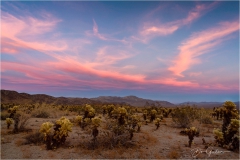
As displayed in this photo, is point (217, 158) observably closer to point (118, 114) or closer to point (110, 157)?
point (110, 157)

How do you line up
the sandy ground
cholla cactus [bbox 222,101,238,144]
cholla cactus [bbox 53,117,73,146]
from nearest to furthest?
1. the sandy ground
2. cholla cactus [bbox 53,117,73,146]
3. cholla cactus [bbox 222,101,238,144]

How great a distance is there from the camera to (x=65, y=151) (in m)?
7.73

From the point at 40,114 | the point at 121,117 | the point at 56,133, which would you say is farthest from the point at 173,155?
the point at 40,114

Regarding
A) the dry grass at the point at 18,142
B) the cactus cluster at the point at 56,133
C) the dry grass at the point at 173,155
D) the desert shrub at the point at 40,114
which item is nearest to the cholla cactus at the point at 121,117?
the cactus cluster at the point at 56,133

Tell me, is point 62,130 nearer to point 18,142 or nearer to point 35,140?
point 35,140

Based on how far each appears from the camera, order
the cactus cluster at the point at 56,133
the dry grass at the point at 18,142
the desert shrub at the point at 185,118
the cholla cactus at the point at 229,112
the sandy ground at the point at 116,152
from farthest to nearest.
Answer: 1. the desert shrub at the point at 185,118
2. the cholla cactus at the point at 229,112
3. the dry grass at the point at 18,142
4. the cactus cluster at the point at 56,133
5. the sandy ground at the point at 116,152

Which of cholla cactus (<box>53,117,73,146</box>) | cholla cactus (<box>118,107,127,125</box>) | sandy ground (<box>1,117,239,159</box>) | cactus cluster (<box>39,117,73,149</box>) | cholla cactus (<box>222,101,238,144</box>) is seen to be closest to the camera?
sandy ground (<box>1,117,239,159</box>)

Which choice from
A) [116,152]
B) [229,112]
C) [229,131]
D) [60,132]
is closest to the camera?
[116,152]

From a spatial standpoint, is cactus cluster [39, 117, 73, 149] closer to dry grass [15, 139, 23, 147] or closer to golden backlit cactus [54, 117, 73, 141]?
golden backlit cactus [54, 117, 73, 141]

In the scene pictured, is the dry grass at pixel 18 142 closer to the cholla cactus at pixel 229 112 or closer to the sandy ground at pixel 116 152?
the sandy ground at pixel 116 152

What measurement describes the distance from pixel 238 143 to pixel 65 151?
7871mm

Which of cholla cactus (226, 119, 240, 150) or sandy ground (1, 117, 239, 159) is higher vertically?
cholla cactus (226, 119, 240, 150)

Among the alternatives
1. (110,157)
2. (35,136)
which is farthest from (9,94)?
(110,157)

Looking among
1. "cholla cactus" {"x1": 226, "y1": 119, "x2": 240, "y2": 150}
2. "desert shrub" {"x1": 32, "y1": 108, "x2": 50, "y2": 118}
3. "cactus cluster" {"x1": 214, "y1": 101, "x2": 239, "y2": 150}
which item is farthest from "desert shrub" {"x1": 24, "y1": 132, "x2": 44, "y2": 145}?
"desert shrub" {"x1": 32, "y1": 108, "x2": 50, "y2": 118}
